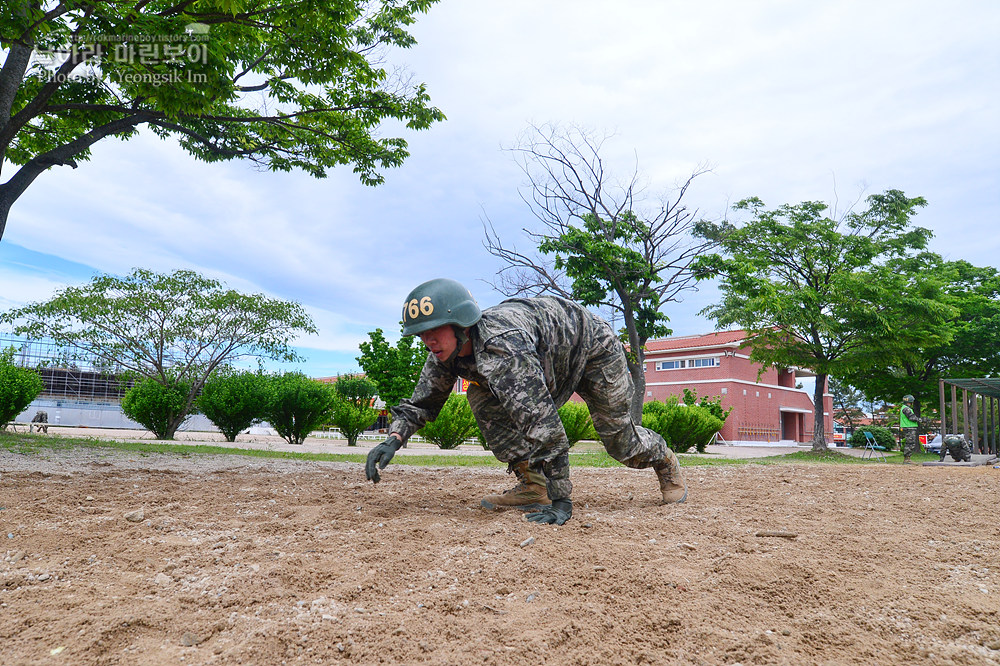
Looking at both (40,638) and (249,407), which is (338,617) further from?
(249,407)

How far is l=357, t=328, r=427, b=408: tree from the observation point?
1483cm

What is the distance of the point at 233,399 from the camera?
14641 mm

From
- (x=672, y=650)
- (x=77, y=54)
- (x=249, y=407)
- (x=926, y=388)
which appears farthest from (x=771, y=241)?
(x=672, y=650)

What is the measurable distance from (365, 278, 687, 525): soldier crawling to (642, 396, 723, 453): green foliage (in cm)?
1125

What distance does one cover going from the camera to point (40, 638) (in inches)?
61.7

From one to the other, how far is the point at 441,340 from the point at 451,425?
1199cm

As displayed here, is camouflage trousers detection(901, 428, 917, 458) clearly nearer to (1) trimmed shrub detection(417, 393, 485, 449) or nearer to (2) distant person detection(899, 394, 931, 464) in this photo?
(2) distant person detection(899, 394, 931, 464)

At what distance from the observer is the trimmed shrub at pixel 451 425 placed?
14406 millimetres

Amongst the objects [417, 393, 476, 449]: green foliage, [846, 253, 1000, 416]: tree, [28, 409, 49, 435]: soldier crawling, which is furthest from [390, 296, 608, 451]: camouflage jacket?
[846, 253, 1000, 416]: tree

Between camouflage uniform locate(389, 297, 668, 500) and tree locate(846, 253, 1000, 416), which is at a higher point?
Result: tree locate(846, 253, 1000, 416)

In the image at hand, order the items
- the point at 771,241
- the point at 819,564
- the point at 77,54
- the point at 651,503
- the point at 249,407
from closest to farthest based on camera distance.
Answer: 1. the point at 819,564
2. the point at 651,503
3. the point at 77,54
4. the point at 249,407
5. the point at 771,241

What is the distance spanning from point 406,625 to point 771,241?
18173mm

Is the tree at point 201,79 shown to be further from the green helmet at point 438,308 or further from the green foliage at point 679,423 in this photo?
the green foliage at point 679,423

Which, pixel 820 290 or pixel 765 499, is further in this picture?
pixel 820 290
